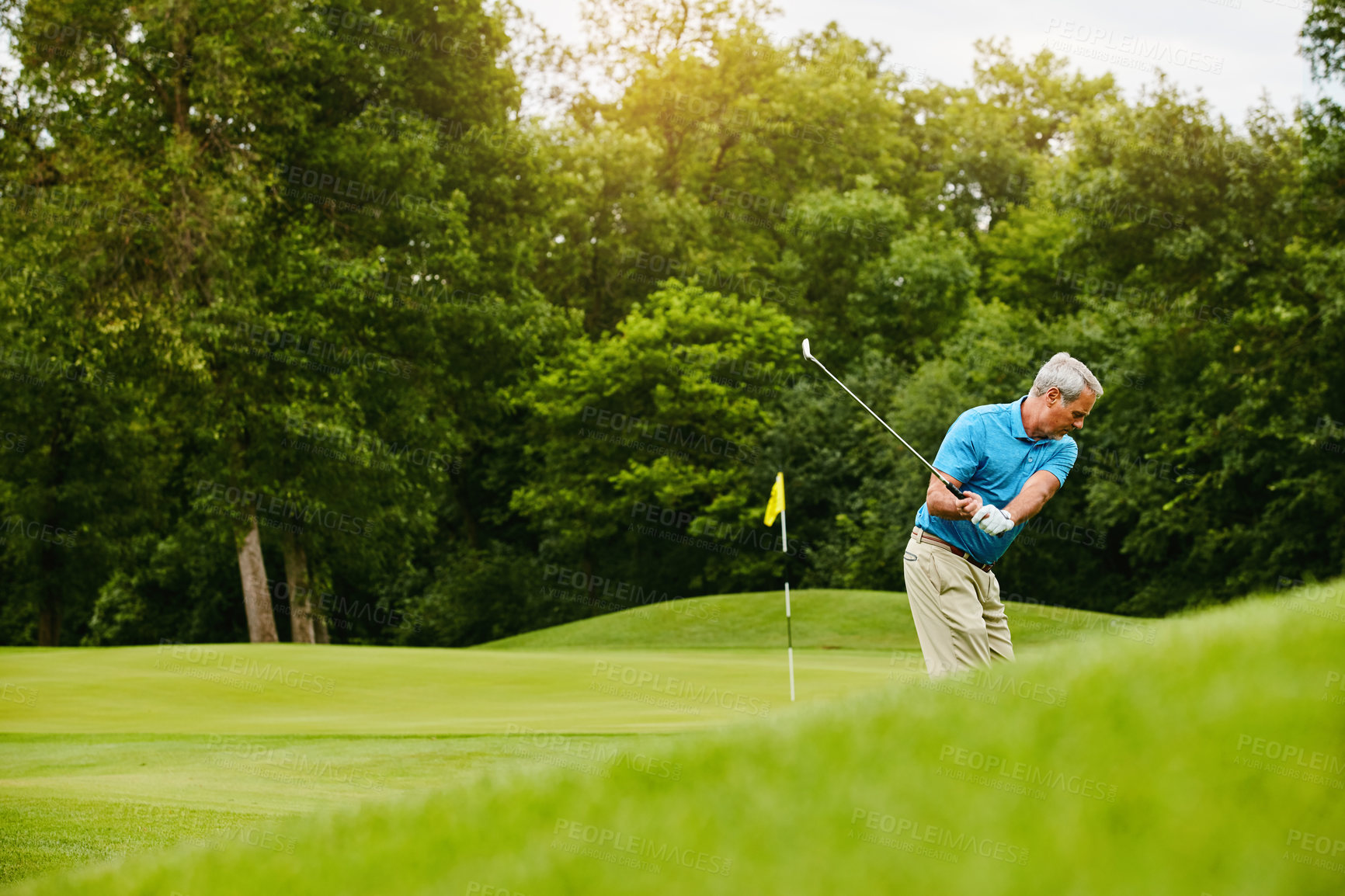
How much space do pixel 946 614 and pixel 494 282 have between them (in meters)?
23.3

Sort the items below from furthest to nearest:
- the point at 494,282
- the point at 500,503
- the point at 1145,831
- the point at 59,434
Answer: the point at 500,503 → the point at 59,434 → the point at 494,282 → the point at 1145,831

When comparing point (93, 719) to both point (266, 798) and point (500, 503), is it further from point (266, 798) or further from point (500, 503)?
point (500, 503)

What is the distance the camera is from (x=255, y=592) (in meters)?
25.5

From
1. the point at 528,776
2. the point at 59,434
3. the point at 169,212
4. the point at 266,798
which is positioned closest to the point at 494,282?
the point at 169,212

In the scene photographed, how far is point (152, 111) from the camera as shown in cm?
2459
